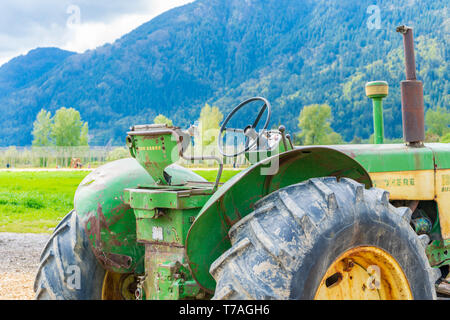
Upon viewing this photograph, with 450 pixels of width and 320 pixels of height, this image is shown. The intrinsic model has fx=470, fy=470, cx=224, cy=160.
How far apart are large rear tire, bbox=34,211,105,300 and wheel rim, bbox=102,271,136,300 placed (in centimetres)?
10

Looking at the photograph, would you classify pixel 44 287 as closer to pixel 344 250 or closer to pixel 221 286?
pixel 221 286

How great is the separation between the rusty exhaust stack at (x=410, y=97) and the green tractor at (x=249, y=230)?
353mm

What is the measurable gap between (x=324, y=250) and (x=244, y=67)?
16657 cm


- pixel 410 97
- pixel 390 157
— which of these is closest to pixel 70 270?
pixel 390 157

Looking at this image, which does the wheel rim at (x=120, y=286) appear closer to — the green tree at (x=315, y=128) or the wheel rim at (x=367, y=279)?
the wheel rim at (x=367, y=279)

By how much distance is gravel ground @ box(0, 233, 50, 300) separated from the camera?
5.91m

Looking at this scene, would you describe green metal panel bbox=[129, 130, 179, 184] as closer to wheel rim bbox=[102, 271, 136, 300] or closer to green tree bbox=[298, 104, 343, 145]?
wheel rim bbox=[102, 271, 136, 300]

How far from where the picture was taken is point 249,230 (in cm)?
203

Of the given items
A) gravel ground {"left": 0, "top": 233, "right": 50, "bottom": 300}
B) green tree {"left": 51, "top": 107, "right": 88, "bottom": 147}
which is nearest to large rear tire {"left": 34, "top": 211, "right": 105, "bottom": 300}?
gravel ground {"left": 0, "top": 233, "right": 50, "bottom": 300}

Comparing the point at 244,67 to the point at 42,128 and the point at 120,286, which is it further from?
the point at 120,286

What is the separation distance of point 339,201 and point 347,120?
347 ft

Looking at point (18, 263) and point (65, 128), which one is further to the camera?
point (65, 128)

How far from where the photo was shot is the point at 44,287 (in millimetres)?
2918

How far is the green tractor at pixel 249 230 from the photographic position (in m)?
1.92
